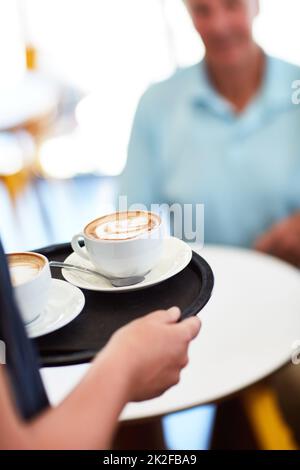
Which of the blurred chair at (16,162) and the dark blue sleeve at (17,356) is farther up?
the dark blue sleeve at (17,356)

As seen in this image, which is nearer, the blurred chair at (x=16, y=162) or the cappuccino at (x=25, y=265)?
the cappuccino at (x=25, y=265)

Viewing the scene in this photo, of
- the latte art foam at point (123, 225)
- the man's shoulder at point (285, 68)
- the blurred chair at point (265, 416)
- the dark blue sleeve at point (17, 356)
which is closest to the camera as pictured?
the dark blue sleeve at point (17, 356)

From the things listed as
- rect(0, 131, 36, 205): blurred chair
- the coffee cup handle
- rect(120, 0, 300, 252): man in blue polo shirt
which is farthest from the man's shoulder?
the coffee cup handle

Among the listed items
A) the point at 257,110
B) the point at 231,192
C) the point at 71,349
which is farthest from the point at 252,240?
the point at 71,349

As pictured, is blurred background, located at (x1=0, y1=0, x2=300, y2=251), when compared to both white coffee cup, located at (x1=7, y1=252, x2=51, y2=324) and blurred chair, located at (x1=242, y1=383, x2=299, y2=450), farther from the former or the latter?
blurred chair, located at (x1=242, y1=383, x2=299, y2=450)

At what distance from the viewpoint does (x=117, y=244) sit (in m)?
0.35

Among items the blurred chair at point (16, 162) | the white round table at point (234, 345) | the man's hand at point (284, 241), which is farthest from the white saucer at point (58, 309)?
the man's hand at point (284, 241)

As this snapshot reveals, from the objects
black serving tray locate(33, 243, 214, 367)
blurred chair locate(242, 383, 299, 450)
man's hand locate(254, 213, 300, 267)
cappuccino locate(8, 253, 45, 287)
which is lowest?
blurred chair locate(242, 383, 299, 450)

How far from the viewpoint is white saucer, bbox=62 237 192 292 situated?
0.36 metres

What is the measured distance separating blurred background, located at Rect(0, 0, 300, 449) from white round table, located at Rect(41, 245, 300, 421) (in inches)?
1.1

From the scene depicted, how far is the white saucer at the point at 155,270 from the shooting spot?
0.36 meters

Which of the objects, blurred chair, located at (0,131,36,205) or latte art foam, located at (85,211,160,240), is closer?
latte art foam, located at (85,211,160,240)

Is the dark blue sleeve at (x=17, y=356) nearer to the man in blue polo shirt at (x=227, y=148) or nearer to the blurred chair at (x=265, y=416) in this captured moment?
the blurred chair at (x=265, y=416)
